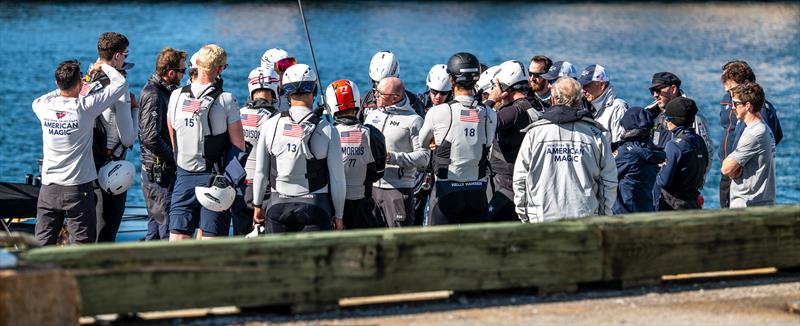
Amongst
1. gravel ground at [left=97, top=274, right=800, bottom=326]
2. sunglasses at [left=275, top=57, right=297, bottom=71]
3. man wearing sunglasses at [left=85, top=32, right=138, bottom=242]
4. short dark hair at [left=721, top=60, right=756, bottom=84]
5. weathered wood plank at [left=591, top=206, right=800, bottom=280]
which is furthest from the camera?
sunglasses at [left=275, top=57, right=297, bottom=71]

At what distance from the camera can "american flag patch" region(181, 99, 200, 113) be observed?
10141 millimetres

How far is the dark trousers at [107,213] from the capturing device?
10898 millimetres

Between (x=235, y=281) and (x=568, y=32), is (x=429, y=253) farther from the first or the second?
(x=568, y=32)

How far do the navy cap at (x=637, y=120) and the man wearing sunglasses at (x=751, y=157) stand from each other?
710mm

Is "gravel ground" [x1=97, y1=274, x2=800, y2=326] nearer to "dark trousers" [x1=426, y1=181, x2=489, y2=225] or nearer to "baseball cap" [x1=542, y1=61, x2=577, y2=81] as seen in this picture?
"dark trousers" [x1=426, y1=181, x2=489, y2=225]

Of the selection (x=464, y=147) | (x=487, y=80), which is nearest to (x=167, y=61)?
(x=464, y=147)

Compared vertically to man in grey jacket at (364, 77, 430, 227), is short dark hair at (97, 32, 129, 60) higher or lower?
higher

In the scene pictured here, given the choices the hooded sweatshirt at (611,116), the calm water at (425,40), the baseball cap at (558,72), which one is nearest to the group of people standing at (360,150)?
the hooded sweatshirt at (611,116)

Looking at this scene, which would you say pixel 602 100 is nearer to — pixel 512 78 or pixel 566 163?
pixel 512 78

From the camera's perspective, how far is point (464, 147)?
10.5 meters

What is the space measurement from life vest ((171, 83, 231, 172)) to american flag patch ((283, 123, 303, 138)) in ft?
3.53

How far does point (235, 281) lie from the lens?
803 cm

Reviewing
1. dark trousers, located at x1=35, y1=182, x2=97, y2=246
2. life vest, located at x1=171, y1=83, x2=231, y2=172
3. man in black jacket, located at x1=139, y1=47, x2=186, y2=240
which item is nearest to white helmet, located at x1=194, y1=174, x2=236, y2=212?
life vest, located at x1=171, y1=83, x2=231, y2=172

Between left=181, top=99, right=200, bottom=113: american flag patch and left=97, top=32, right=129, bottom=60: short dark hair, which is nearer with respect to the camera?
left=181, top=99, right=200, bottom=113: american flag patch
